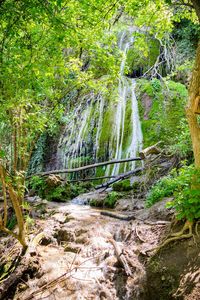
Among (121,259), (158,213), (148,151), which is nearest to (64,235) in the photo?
(121,259)

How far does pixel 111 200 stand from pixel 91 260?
4.13 meters

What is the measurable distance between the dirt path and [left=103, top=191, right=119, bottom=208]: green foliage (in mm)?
2424

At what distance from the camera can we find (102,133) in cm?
1277

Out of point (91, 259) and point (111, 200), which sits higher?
point (111, 200)

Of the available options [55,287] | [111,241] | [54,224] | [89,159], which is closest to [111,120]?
[89,159]

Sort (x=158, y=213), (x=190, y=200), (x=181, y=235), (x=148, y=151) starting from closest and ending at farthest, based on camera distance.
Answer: (x=190, y=200) → (x=181, y=235) → (x=158, y=213) → (x=148, y=151)

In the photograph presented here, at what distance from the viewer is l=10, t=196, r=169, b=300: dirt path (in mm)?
3666

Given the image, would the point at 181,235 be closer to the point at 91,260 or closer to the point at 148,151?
the point at 91,260

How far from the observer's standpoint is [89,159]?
40.7 ft

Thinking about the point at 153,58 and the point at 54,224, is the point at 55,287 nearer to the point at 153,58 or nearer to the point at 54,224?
the point at 54,224

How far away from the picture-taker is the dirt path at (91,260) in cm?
367

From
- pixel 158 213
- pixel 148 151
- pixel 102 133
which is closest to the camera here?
pixel 158 213

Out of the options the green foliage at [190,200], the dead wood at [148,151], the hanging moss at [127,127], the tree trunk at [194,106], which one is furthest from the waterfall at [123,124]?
the green foliage at [190,200]

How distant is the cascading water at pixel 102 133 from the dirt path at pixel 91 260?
5703 mm
